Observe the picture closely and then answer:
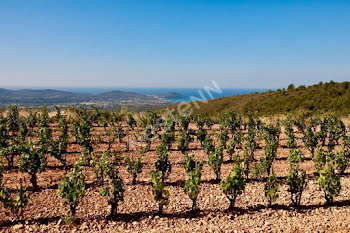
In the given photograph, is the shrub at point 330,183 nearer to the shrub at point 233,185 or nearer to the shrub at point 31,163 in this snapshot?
the shrub at point 233,185

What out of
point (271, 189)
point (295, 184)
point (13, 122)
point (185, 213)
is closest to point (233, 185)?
point (271, 189)

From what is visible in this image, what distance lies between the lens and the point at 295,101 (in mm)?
60656

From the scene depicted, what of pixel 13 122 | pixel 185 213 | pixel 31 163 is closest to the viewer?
pixel 185 213

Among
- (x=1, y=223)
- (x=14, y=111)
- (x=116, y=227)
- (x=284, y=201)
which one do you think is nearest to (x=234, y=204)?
(x=284, y=201)

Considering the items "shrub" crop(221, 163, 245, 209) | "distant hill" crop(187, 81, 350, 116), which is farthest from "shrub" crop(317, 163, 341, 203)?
"distant hill" crop(187, 81, 350, 116)

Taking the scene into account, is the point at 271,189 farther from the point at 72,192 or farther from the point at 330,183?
the point at 72,192

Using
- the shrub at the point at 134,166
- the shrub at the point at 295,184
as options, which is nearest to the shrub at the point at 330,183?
the shrub at the point at 295,184

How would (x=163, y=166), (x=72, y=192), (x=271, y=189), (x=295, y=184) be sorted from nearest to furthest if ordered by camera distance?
(x=72, y=192), (x=271, y=189), (x=295, y=184), (x=163, y=166)

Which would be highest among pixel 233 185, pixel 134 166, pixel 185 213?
pixel 233 185

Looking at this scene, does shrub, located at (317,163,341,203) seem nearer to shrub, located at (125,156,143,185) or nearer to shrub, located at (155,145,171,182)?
shrub, located at (155,145,171,182)

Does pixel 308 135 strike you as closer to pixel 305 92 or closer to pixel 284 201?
pixel 284 201

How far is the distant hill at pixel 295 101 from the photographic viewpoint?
5175cm

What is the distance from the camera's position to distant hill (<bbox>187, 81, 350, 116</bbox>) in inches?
2037

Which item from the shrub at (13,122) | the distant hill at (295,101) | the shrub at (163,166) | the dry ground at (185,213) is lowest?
the dry ground at (185,213)
